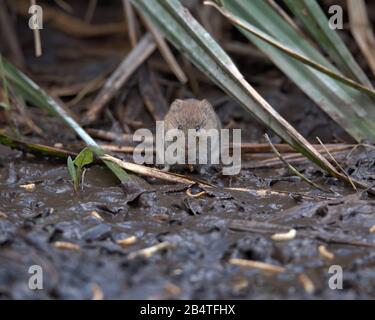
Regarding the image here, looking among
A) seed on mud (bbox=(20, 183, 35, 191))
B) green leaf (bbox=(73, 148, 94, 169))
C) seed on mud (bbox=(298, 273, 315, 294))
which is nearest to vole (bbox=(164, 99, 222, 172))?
green leaf (bbox=(73, 148, 94, 169))

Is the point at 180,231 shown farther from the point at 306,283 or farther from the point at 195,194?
the point at 306,283

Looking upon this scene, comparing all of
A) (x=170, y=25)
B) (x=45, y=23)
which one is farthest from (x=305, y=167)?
(x=45, y=23)

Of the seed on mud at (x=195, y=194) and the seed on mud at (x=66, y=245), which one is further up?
the seed on mud at (x=195, y=194)

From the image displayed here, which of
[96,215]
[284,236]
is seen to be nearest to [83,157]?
[96,215]

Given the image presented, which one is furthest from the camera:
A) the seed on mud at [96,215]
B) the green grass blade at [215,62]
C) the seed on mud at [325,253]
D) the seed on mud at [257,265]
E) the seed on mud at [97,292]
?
the green grass blade at [215,62]

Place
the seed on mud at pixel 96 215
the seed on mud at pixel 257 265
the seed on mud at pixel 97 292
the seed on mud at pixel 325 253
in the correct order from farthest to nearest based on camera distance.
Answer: the seed on mud at pixel 96 215 < the seed on mud at pixel 325 253 < the seed on mud at pixel 257 265 < the seed on mud at pixel 97 292

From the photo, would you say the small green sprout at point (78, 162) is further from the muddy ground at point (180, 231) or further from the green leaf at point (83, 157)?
the muddy ground at point (180, 231)

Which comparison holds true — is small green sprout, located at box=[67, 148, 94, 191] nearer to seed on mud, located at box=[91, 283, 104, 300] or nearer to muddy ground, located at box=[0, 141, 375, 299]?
muddy ground, located at box=[0, 141, 375, 299]

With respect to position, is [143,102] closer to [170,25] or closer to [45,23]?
[170,25]

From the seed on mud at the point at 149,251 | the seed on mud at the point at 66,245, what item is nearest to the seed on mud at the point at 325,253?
the seed on mud at the point at 149,251
